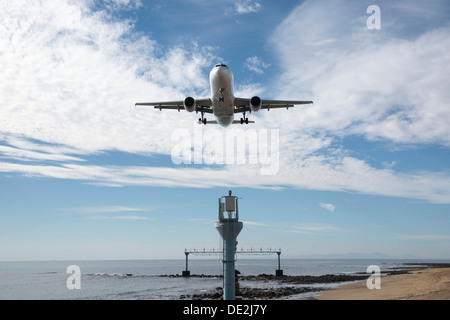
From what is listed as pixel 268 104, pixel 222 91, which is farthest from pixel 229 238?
pixel 268 104

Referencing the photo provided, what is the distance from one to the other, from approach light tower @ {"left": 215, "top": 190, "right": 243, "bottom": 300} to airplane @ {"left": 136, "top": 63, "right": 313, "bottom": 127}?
1682 cm

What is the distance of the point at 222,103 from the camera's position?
41.6m

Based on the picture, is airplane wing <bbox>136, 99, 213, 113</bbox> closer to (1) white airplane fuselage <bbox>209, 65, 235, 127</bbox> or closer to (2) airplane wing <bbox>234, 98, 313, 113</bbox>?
(1) white airplane fuselage <bbox>209, 65, 235, 127</bbox>

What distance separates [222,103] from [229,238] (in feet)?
63.9

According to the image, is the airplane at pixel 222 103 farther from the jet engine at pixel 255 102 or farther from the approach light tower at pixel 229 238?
the approach light tower at pixel 229 238

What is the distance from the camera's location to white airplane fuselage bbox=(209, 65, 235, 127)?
39.0 m

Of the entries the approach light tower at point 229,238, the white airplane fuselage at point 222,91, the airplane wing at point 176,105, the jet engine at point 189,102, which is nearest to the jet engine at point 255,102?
the white airplane fuselage at point 222,91

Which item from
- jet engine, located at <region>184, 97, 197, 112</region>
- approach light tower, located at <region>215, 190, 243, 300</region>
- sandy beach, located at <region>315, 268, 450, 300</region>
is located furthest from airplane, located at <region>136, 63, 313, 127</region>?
sandy beach, located at <region>315, 268, 450, 300</region>

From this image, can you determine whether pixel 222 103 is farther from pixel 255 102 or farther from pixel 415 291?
pixel 415 291

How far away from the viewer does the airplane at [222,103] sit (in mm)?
39375

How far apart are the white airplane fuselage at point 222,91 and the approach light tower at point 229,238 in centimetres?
1664
